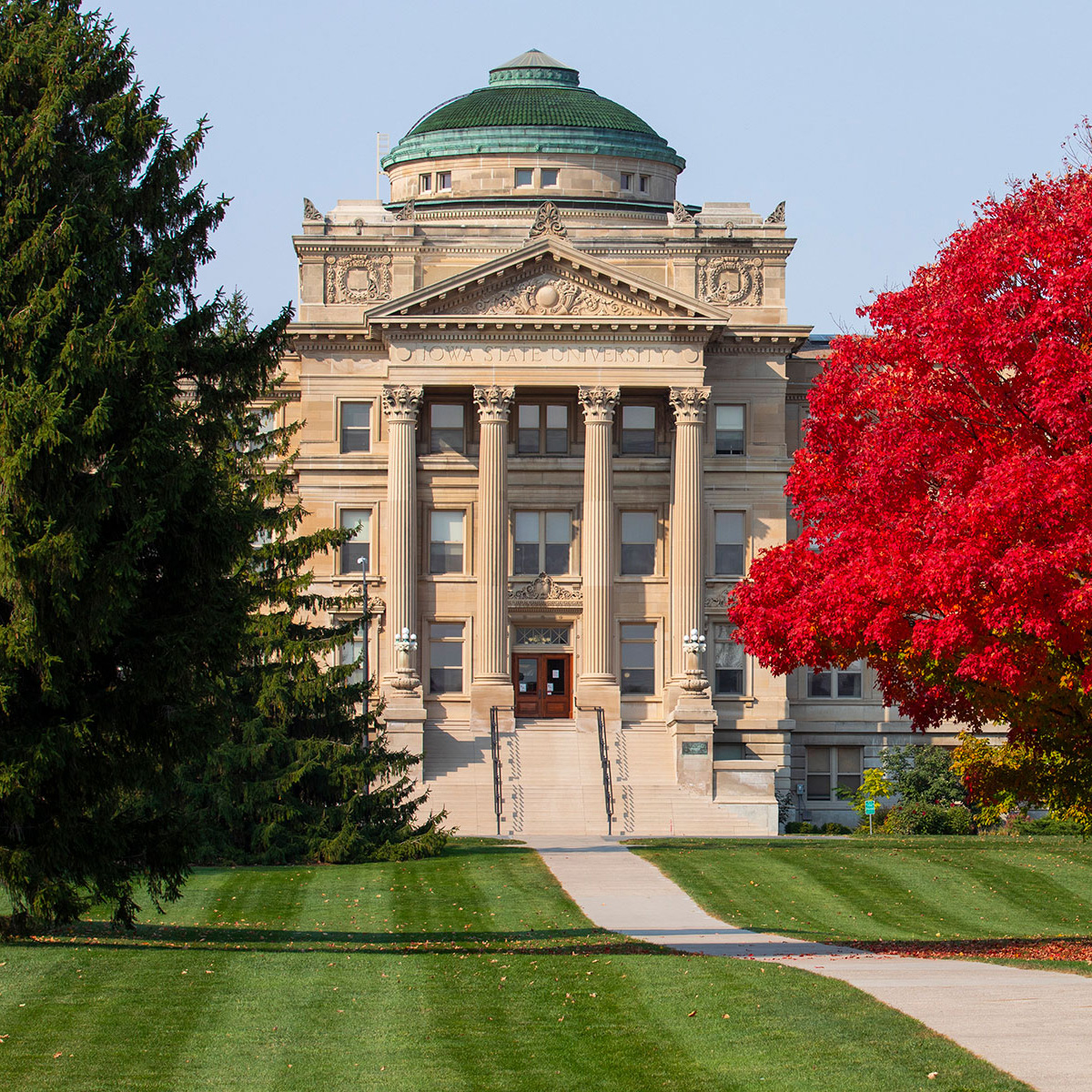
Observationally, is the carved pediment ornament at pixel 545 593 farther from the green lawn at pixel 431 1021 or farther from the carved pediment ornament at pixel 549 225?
the green lawn at pixel 431 1021

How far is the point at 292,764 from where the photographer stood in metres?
40.0

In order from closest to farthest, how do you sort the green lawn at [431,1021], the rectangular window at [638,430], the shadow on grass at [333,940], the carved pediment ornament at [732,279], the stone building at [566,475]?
the green lawn at [431,1021]
the shadow on grass at [333,940]
the stone building at [566,475]
the rectangular window at [638,430]
the carved pediment ornament at [732,279]

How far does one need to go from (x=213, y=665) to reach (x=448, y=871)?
635 inches

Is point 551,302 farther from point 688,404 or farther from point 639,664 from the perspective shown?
point 639,664

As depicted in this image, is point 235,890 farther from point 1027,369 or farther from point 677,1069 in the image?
point 677,1069

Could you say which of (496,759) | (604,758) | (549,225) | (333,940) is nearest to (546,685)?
(604,758)

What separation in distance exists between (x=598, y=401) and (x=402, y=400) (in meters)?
6.10

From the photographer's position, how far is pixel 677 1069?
1544 centimetres

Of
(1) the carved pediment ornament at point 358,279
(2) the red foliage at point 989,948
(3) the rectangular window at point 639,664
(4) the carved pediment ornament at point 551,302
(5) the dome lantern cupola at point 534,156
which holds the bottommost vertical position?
(2) the red foliage at point 989,948

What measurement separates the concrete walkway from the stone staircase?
644 inches

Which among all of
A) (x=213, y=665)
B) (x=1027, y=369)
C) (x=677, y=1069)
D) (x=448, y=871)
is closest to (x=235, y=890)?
(x=448, y=871)

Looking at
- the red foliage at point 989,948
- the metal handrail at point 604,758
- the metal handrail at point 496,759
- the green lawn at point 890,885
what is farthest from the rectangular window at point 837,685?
the red foliage at point 989,948

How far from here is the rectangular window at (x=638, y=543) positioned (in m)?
61.5

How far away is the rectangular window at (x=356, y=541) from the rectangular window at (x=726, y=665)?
11.6 meters
